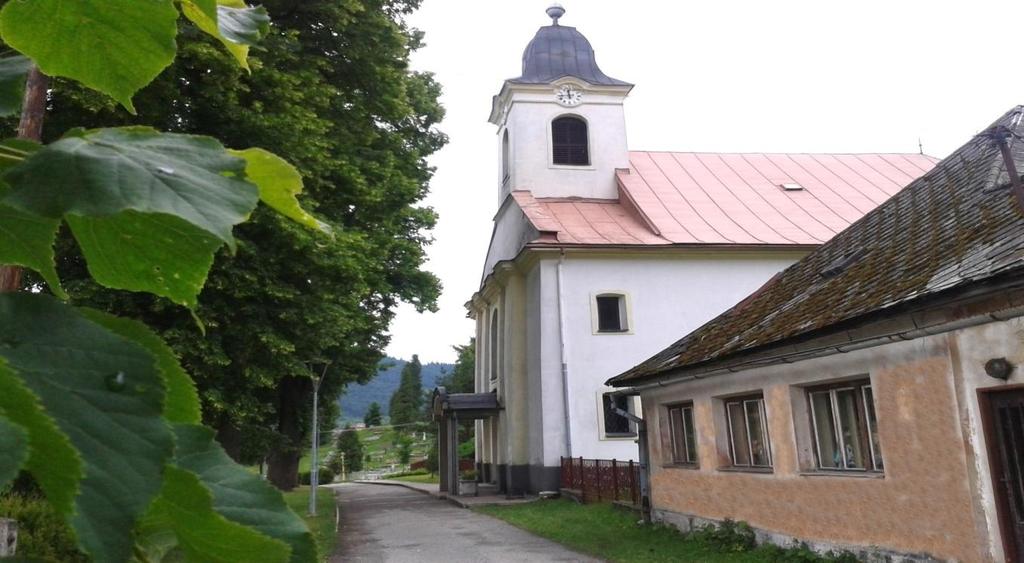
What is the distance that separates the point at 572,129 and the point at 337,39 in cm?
1364

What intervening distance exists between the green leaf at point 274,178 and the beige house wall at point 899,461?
744cm

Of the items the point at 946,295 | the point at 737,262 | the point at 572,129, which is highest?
the point at 572,129

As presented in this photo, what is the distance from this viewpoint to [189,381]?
1.95ft

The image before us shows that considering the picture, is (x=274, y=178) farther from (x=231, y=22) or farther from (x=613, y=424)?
(x=613, y=424)

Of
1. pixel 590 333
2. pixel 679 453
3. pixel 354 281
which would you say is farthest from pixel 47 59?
pixel 590 333

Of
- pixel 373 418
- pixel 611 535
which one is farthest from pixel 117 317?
pixel 373 418

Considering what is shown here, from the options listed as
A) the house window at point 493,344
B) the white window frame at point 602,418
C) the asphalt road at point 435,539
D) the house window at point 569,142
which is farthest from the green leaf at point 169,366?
the house window at point 493,344

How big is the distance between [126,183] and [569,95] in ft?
86.5

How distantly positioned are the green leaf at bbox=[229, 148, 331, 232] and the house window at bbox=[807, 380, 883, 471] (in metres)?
9.01

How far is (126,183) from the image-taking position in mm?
452

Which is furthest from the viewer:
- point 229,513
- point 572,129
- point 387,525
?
point 572,129

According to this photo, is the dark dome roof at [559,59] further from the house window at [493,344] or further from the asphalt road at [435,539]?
the asphalt road at [435,539]

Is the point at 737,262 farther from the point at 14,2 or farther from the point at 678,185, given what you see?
the point at 14,2

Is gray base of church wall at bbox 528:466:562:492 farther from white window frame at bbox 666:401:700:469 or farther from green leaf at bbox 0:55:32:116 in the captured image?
green leaf at bbox 0:55:32:116
